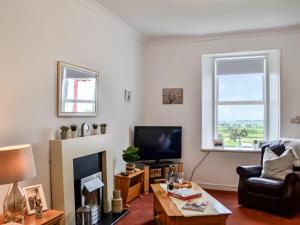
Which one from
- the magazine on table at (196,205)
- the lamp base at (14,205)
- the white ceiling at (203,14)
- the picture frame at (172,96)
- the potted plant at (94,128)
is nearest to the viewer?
the lamp base at (14,205)

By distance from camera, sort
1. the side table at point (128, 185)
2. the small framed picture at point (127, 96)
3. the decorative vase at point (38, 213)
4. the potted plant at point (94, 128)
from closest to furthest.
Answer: the decorative vase at point (38, 213), the potted plant at point (94, 128), the side table at point (128, 185), the small framed picture at point (127, 96)

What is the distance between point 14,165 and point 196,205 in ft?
5.48

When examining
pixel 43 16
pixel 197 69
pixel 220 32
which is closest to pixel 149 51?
pixel 197 69

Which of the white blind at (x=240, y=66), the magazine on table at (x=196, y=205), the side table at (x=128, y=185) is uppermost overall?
the white blind at (x=240, y=66)

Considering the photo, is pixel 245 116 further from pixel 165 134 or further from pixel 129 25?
pixel 129 25

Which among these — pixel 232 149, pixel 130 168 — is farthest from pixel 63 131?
pixel 232 149

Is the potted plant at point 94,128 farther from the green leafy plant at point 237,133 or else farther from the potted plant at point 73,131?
the green leafy plant at point 237,133

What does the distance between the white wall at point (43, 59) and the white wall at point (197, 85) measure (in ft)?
4.30

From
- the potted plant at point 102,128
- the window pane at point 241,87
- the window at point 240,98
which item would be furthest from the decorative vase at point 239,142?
the potted plant at point 102,128

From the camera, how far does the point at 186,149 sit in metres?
5.09

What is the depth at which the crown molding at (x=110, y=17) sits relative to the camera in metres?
3.39

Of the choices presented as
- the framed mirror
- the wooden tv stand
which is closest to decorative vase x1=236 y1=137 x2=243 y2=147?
the wooden tv stand

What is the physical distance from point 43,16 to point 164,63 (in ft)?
9.29

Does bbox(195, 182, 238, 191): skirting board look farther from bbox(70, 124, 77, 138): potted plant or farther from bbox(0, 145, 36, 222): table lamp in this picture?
bbox(0, 145, 36, 222): table lamp
